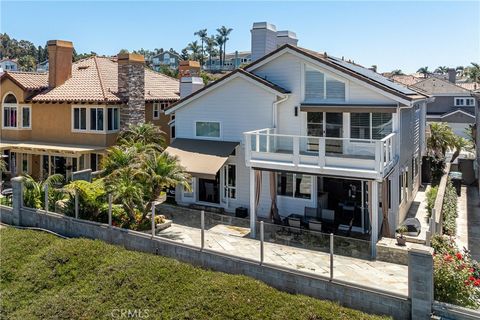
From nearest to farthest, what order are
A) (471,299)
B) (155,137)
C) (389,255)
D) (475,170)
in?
(471,299) < (389,255) < (155,137) < (475,170)

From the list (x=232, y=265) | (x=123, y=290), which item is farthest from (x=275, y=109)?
(x=123, y=290)

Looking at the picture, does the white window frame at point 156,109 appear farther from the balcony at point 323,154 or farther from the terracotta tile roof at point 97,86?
the balcony at point 323,154

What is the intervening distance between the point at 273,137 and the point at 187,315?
998 centimetres

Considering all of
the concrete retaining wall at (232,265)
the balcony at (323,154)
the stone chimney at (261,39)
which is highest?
the stone chimney at (261,39)

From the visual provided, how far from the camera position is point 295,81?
22.8m

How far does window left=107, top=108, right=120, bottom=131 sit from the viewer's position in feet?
99.3

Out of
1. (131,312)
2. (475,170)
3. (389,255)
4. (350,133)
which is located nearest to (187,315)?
(131,312)

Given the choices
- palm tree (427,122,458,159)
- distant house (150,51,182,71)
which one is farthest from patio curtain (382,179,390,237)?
distant house (150,51,182,71)

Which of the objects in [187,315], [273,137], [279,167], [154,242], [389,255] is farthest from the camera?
[273,137]

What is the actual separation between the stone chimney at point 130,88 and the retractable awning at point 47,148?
3016 mm

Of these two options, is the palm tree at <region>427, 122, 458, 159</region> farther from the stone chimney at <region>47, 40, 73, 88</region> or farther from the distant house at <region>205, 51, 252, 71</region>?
the distant house at <region>205, 51, 252, 71</region>

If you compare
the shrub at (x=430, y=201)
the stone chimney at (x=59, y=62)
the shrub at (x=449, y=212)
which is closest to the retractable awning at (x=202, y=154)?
the shrub at (x=430, y=201)

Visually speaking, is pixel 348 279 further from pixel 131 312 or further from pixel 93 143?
pixel 93 143

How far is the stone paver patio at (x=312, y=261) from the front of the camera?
48.4 feet
